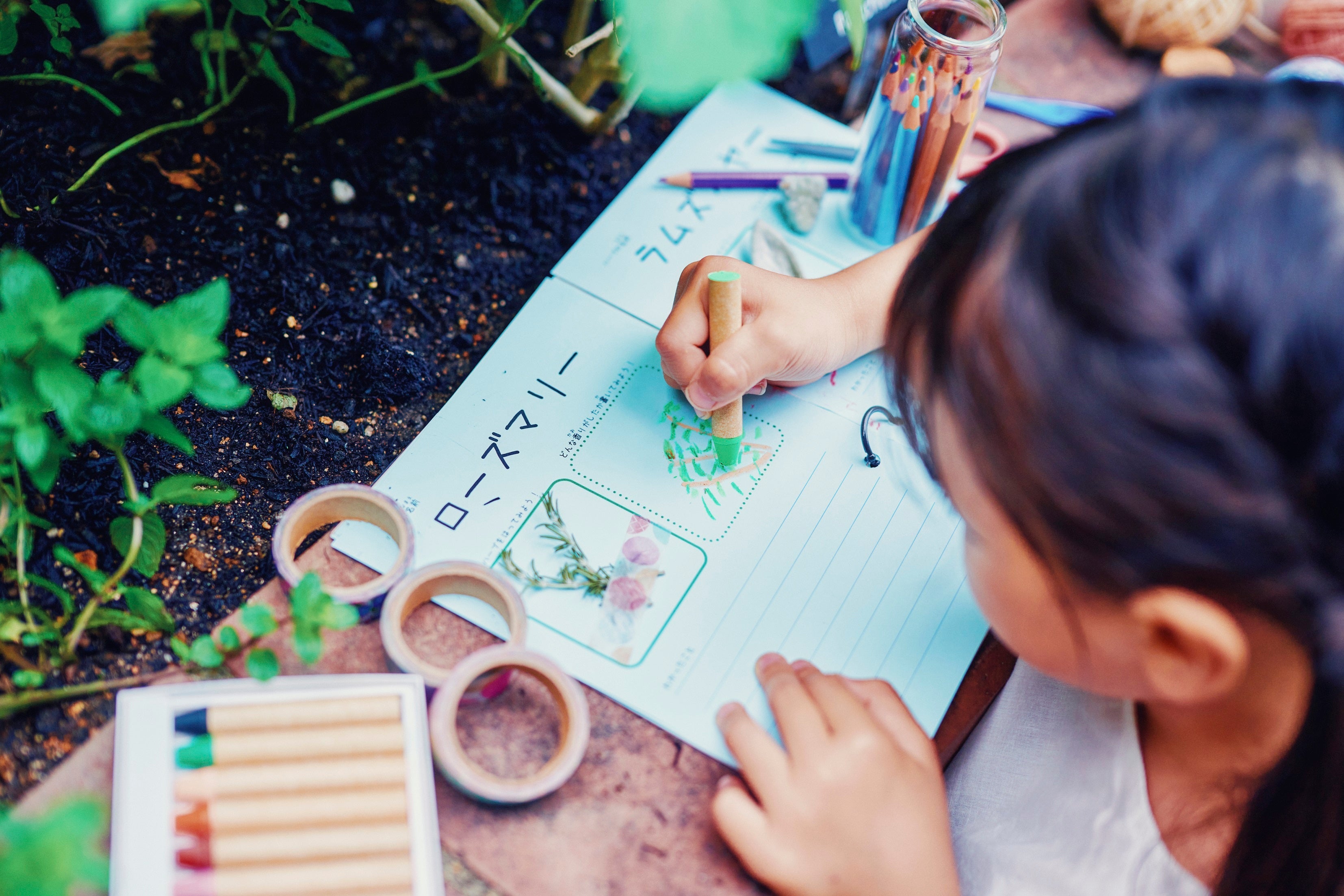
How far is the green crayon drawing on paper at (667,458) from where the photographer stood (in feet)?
2.17

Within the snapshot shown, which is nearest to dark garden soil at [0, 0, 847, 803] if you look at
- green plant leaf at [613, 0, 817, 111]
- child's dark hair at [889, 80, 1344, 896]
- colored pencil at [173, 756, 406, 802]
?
colored pencil at [173, 756, 406, 802]

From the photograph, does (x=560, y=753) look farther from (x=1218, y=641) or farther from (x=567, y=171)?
(x=567, y=171)

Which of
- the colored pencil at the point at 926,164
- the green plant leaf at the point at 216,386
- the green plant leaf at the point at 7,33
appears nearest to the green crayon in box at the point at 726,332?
the colored pencil at the point at 926,164

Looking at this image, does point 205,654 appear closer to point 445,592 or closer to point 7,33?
point 445,592

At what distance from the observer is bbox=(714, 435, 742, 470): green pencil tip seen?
2.23 ft

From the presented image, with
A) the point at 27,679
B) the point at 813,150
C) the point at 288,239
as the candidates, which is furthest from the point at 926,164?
the point at 27,679

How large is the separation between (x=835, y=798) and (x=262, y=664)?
351mm

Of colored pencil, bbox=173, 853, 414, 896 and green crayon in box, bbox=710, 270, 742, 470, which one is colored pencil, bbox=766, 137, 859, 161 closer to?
green crayon in box, bbox=710, 270, 742, 470

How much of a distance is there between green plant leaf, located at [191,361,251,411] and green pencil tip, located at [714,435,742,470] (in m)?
A: 0.34

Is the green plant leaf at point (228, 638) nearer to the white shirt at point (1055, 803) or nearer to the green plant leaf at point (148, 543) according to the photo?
the green plant leaf at point (148, 543)

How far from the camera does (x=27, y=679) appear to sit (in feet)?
1.72

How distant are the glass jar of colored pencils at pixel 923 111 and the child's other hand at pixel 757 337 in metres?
0.13

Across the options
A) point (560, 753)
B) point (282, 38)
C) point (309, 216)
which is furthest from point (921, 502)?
point (282, 38)

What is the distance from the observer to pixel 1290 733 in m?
0.52
